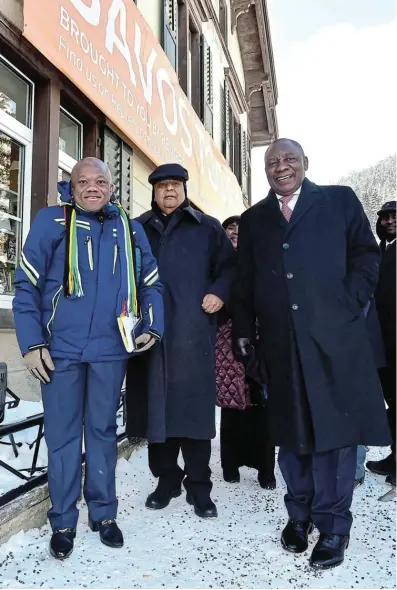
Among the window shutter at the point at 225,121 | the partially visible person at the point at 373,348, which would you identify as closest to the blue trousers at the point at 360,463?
the partially visible person at the point at 373,348

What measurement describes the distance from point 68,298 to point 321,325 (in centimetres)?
109

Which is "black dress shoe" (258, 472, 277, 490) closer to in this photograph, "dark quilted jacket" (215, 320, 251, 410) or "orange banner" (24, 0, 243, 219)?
"dark quilted jacket" (215, 320, 251, 410)

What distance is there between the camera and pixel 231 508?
2.53 m

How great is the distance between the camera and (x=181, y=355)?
2447mm

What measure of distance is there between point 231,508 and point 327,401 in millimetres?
962

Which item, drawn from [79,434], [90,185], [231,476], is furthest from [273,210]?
[231,476]

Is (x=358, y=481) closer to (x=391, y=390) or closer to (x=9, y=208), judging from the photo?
(x=391, y=390)

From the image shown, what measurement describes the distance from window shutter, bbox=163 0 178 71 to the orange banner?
540 millimetres

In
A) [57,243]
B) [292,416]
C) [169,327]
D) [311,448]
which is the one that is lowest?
[311,448]

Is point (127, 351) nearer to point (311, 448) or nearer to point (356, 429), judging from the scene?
point (311, 448)

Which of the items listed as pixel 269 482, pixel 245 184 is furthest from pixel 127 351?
pixel 245 184

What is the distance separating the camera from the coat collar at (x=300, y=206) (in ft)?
6.93

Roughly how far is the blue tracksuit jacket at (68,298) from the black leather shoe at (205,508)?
0.91 metres

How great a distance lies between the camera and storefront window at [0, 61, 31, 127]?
340cm
